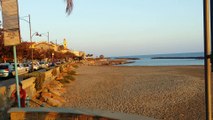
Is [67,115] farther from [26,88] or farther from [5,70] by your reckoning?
[5,70]

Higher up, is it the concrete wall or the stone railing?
the stone railing

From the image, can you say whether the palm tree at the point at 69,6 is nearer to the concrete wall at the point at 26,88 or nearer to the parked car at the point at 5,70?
the concrete wall at the point at 26,88

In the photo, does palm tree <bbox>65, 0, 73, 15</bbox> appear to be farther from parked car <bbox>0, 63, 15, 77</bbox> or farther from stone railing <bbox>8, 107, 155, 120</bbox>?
parked car <bbox>0, 63, 15, 77</bbox>

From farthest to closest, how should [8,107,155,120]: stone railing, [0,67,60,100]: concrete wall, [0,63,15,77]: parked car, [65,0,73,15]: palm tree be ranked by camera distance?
[0,63,15,77]: parked car → [0,67,60,100]: concrete wall → [65,0,73,15]: palm tree → [8,107,155,120]: stone railing

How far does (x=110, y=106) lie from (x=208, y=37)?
14.9 meters

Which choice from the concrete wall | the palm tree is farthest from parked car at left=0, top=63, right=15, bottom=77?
the palm tree

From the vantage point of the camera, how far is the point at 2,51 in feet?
131

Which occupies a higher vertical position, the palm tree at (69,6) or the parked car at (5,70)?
the palm tree at (69,6)

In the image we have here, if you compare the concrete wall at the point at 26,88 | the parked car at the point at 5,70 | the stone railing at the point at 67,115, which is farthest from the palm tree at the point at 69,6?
the parked car at the point at 5,70

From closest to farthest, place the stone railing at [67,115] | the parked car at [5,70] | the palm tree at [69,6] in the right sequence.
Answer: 1. the stone railing at [67,115]
2. the palm tree at [69,6]
3. the parked car at [5,70]

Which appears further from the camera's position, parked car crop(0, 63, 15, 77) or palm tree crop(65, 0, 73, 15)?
parked car crop(0, 63, 15, 77)

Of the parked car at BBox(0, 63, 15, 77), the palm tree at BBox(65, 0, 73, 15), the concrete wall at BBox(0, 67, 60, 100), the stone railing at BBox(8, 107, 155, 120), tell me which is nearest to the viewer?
the stone railing at BBox(8, 107, 155, 120)

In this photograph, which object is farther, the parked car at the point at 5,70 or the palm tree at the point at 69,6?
the parked car at the point at 5,70

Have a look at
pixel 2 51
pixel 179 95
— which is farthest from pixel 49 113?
pixel 2 51
